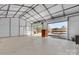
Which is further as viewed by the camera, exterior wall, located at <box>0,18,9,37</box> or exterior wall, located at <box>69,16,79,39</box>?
exterior wall, located at <box>0,18,9,37</box>

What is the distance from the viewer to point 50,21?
16.2 m

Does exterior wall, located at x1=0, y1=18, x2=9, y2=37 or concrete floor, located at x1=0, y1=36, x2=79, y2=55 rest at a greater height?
exterior wall, located at x1=0, y1=18, x2=9, y2=37

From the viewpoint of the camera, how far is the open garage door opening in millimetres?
13029

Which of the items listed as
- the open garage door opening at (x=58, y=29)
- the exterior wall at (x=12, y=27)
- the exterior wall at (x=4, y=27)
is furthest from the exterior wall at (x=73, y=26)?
the exterior wall at (x=4, y=27)

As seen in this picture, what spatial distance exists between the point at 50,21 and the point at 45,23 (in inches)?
64.1

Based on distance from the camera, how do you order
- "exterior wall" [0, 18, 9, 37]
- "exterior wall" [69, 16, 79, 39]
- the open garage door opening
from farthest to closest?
"exterior wall" [0, 18, 9, 37]
the open garage door opening
"exterior wall" [69, 16, 79, 39]

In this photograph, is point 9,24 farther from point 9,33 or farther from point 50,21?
point 50,21

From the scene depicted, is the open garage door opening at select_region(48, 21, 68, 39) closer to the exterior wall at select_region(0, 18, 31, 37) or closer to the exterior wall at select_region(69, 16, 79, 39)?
the exterior wall at select_region(69, 16, 79, 39)

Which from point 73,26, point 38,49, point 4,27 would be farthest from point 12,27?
point 38,49

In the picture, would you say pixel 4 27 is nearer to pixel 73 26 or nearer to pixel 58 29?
pixel 58 29

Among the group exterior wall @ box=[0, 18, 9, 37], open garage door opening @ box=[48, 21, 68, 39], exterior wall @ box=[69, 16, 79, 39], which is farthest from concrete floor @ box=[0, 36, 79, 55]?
exterior wall @ box=[0, 18, 9, 37]

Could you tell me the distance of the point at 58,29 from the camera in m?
14.8

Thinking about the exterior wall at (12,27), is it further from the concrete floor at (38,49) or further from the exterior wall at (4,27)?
the concrete floor at (38,49)
